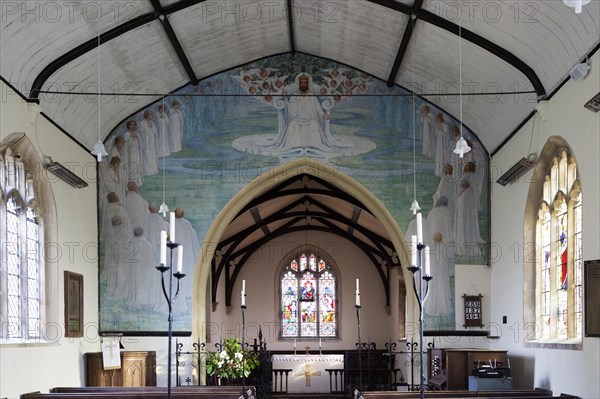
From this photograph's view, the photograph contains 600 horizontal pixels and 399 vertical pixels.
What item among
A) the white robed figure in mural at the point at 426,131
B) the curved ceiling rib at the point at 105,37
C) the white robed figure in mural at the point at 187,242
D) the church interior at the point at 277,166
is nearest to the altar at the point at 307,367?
the church interior at the point at 277,166

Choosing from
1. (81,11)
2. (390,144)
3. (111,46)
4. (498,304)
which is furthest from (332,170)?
(81,11)

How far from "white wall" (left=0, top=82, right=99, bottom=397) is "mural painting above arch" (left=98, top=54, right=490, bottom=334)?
0.45 meters

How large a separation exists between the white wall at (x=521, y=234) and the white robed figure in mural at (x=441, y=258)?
695mm

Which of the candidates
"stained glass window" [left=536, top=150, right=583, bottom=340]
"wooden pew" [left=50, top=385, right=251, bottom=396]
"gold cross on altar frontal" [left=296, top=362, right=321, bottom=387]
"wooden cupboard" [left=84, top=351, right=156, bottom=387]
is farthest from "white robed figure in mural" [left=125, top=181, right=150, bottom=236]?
"stained glass window" [left=536, top=150, right=583, bottom=340]

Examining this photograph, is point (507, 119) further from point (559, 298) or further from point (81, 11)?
point (81, 11)

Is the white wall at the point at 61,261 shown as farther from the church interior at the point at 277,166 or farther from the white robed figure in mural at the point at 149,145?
the white robed figure in mural at the point at 149,145

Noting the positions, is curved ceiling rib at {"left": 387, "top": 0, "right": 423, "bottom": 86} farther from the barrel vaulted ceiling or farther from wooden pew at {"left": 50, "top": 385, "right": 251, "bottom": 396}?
wooden pew at {"left": 50, "top": 385, "right": 251, "bottom": 396}

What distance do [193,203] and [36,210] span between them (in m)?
3.05

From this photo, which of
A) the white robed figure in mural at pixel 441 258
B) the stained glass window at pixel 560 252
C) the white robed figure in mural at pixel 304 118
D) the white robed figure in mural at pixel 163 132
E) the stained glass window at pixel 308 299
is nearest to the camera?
the stained glass window at pixel 560 252

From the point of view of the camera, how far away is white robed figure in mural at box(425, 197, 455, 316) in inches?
567

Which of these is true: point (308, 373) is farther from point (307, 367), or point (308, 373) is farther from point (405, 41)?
point (405, 41)

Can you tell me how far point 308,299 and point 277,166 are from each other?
10097 mm

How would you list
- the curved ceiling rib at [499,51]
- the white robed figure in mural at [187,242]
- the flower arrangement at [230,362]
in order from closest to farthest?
the curved ceiling rib at [499,51], the flower arrangement at [230,362], the white robed figure in mural at [187,242]

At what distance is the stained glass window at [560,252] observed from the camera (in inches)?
423
